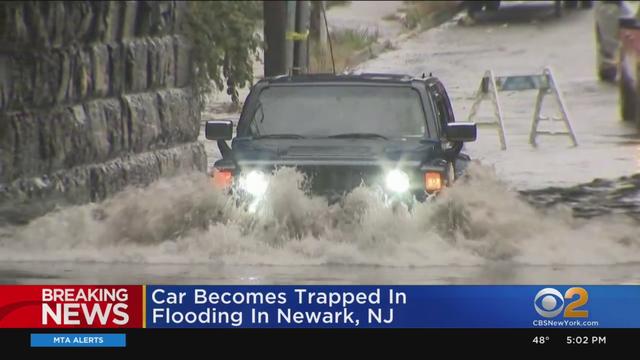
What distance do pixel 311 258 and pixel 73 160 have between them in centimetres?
367

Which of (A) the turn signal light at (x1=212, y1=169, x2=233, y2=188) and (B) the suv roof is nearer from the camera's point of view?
(A) the turn signal light at (x1=212, y1=169, x2=233, y2=188)

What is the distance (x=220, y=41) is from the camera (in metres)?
20.9

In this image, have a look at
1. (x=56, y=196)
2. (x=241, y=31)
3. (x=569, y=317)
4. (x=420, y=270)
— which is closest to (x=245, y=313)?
(x=569, y=317)

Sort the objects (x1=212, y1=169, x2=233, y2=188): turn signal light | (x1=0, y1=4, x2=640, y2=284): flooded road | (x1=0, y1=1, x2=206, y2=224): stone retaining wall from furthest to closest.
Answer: (x1=0, y1=1, x2=206, y2=224): stone retaining wall, (x1=212, y1=169, x2=233, y2=188): turn signal light, (x1=0, y1=4, x2=640, y2=284): flooded road

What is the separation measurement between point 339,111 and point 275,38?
8.97 m

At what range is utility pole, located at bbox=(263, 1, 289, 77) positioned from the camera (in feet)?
73.3

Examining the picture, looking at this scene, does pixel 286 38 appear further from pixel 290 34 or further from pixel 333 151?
pixel 333 151

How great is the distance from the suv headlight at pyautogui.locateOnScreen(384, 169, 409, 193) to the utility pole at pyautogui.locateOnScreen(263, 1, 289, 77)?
970 centimetres

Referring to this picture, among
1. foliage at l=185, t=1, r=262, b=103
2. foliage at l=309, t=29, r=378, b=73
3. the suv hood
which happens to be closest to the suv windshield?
the suv hood

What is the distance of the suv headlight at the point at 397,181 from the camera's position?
1267 cm

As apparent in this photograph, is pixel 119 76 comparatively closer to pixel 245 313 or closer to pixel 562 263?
pixel 562 263

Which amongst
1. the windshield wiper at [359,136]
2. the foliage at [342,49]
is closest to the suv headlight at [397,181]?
the windshield wiper at [359,136]

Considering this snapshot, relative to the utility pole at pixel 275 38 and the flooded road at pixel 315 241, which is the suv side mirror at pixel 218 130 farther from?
the utility pole at pixel 275 38

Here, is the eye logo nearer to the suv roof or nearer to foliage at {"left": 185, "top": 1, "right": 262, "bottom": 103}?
the suv roof
